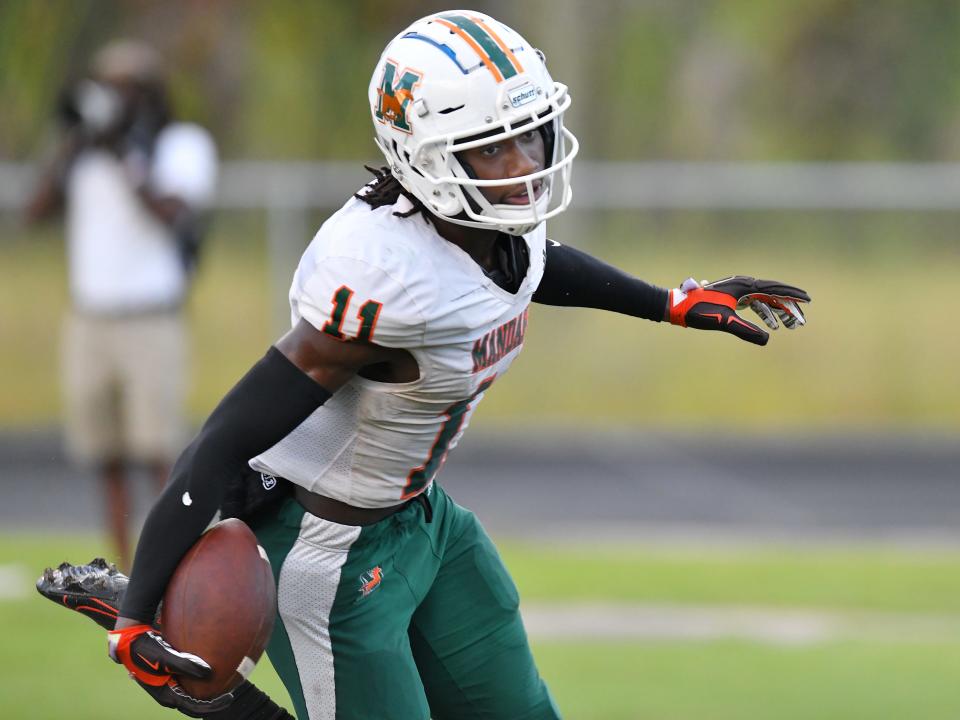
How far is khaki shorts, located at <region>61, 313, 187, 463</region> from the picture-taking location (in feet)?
22.4

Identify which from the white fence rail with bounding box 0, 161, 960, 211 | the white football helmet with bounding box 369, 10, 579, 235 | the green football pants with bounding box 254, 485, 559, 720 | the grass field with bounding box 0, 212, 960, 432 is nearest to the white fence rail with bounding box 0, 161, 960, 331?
the white fence rail with bounding box 0, 161, 960, 211

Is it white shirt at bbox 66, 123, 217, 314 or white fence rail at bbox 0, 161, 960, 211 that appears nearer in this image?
white shirt at bbox 66, 123, 217, 314

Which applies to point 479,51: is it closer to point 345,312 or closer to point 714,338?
point 345,312

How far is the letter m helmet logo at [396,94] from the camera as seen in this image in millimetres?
2887

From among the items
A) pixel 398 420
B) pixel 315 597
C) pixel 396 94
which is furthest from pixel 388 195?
pixel 315 597

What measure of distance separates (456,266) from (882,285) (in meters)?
9.53

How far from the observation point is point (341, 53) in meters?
16.7

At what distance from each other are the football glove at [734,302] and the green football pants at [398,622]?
0.67 m

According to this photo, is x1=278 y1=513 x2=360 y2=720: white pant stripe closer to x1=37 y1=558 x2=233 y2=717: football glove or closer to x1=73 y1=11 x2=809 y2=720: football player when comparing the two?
x1=73 y1=11 x2=809 y2=720: football player

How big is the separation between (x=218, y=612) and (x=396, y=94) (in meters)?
1.01

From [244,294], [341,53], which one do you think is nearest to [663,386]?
[244,294]

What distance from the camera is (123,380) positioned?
6887 millimetres

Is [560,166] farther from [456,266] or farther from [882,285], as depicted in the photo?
[882,285]

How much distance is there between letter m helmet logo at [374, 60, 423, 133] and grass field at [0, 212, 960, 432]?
28.1ft
